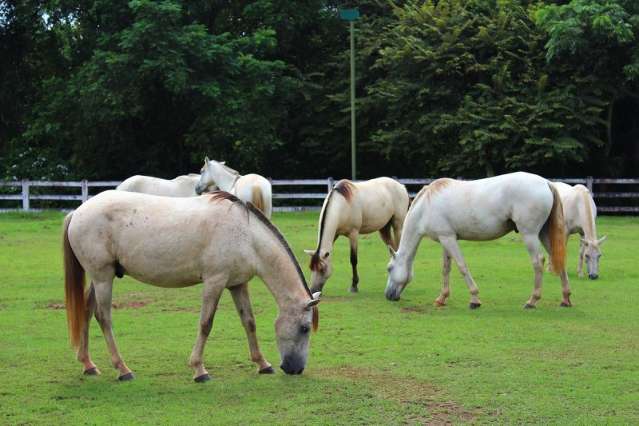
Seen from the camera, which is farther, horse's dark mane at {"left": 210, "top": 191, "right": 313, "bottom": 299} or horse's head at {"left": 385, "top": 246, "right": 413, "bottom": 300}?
horse's head at {"left": 385, "top": 246, "right": 413, "bottom": 300}

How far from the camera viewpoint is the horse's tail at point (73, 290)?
766 centimetres

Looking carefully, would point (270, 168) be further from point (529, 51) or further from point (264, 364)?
point (264, 364)

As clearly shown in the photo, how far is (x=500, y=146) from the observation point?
88.2 ft

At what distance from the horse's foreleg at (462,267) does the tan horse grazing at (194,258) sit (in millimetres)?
4166

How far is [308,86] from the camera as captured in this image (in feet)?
101

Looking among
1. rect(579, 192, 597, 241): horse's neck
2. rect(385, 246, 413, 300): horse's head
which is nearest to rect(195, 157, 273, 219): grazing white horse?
rect(385, 246, 413, 300): horse's head

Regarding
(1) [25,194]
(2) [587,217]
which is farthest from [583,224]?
(1) [25,194]

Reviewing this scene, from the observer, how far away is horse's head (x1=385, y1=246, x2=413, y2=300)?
38.5 ft

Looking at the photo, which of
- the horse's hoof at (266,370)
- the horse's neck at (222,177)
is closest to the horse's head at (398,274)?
the horse's hoof at (266,370)

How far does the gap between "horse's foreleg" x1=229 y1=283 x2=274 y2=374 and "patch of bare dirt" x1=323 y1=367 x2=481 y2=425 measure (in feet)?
1.75

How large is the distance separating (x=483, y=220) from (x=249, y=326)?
462 cm

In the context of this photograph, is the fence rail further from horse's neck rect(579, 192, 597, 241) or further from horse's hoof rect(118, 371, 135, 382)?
horse's hoof rect(118, 371, 135, 382)

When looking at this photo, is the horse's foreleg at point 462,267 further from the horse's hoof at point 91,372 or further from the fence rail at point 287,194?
the fence rail at point 287,194

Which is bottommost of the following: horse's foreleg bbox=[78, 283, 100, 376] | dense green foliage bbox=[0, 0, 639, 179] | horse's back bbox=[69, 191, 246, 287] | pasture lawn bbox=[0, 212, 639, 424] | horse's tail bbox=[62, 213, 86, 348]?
pasture lawn bbox=[0, 212, 639, 424]
